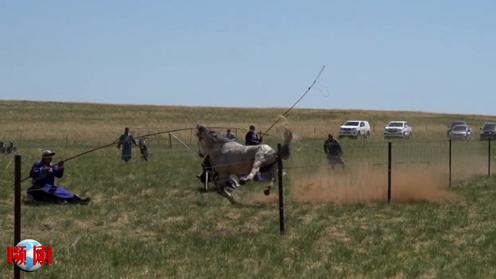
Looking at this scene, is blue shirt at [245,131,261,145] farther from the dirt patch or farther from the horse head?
the horse head

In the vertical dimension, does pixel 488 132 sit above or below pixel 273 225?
above

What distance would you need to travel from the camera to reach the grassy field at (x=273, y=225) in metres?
9.05

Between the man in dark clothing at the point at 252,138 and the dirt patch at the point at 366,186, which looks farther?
the man in dark clothing at the point at 252,138

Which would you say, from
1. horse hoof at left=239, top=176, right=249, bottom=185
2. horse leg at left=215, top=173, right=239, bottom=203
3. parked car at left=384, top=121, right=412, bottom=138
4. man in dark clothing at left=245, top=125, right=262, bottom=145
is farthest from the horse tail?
parked car at left=384, top=121, right=412, bottom=138

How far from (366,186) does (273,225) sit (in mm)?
5592

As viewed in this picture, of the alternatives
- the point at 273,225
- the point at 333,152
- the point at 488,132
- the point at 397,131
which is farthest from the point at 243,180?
the point at 488,132

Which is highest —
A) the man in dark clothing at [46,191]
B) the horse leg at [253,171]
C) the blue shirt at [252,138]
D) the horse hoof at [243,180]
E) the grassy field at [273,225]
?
the blue shirt at [252,138]

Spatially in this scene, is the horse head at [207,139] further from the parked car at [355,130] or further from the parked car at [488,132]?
the parked car at [488,132]

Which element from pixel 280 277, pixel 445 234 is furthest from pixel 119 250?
pixel 445 234

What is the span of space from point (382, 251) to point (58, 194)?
25.6ft

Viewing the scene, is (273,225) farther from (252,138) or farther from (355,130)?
(355,130)

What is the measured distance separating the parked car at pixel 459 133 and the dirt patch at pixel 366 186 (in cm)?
3635

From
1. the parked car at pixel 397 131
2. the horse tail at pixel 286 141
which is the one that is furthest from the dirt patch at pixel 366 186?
the parked car at pixel 397 131

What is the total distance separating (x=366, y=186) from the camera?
17.4 m
